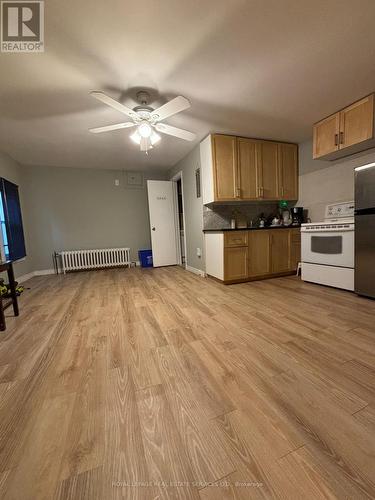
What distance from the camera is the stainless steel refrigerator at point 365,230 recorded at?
2242 millimetres

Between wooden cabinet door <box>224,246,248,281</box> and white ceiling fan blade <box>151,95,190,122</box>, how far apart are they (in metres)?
1.88

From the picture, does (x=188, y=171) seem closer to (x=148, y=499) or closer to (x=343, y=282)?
(x=343, y=282)

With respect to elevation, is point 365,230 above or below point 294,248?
above

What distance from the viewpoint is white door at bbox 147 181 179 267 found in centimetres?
473

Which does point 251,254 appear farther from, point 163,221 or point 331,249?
point 163,221

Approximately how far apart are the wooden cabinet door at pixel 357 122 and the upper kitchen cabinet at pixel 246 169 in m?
1.07

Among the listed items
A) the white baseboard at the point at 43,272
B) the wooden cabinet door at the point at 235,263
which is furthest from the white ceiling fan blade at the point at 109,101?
the white baseboard at the point at 43,272

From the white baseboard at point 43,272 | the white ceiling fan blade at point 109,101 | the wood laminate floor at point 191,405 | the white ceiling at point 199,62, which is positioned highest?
the white ceiling at point 199,62

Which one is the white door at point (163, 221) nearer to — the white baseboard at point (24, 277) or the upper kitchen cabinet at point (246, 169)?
the upper kitchen cabinet at point (246, 169)

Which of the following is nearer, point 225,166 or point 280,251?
point 225,166

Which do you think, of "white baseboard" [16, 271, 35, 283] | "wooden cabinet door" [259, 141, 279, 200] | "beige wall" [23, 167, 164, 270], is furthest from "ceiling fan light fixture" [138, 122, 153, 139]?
"white baseboard" [16, 271, 35, 283]

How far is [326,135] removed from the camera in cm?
274

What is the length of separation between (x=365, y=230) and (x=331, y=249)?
46 centimetres

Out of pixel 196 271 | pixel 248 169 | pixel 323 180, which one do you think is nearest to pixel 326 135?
pixel 323 180
